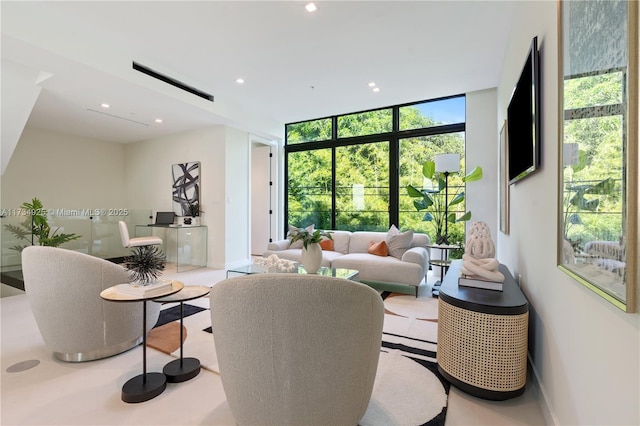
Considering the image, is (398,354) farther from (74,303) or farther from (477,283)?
(74,303)

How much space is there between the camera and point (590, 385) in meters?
1.09

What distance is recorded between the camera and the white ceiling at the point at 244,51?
2750mm

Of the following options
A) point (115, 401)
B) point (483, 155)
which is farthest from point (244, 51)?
point (483, 155)

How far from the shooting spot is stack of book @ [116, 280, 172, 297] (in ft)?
5.74

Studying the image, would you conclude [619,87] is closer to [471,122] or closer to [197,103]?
[471,122]

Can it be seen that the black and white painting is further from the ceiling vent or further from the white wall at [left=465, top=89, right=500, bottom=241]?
the white wall at [left=465, top=89, right=500, bottom=241]

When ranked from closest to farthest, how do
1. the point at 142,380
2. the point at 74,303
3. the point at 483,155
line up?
1. the point at 142,380
2. the point at 74,303
3. the point at 483,155

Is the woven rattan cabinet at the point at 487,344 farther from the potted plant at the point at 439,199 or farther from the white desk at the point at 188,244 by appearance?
the white desk at the point at 188,244

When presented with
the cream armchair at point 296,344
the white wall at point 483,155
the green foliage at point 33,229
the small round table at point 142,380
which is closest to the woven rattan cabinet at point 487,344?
the cream armchair at point 296,344

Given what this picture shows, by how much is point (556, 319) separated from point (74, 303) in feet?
9.42

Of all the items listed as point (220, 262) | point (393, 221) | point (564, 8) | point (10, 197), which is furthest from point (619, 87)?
point (10, 197)

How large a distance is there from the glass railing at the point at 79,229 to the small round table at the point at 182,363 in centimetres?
399

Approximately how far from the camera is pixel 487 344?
1.69 metres

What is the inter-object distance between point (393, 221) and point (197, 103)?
3751 millimetres
